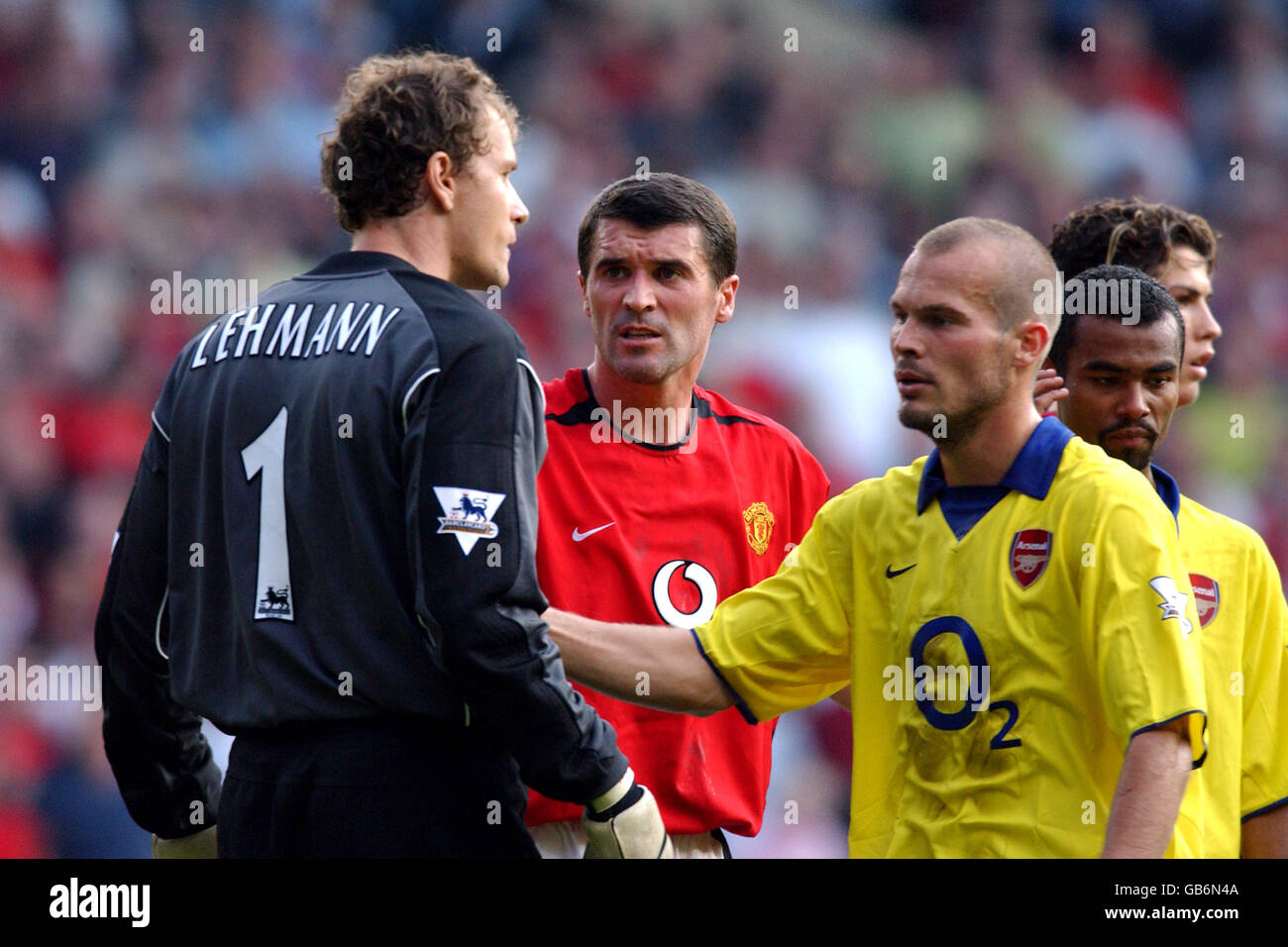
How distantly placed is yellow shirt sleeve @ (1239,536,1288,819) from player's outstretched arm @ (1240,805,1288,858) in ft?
0.07

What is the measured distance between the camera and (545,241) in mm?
7742

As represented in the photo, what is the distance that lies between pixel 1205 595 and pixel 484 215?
1.77 meters

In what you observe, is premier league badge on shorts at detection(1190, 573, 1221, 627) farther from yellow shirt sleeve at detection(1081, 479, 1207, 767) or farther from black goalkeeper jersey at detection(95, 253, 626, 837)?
black goalkeeper jersey at detection(95, 253, 626, 837)

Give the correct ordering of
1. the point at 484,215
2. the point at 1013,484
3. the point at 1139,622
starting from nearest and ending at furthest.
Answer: the point at 1139,622
the point at 1013,484
the point at 484,215

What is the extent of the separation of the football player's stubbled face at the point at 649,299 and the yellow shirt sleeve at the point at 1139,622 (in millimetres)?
1385

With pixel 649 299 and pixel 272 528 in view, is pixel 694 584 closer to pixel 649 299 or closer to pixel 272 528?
pixel 649 299

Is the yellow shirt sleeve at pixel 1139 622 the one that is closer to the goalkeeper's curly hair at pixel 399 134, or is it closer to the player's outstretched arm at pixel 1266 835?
the player's outstretched arm at pixel 1266 835

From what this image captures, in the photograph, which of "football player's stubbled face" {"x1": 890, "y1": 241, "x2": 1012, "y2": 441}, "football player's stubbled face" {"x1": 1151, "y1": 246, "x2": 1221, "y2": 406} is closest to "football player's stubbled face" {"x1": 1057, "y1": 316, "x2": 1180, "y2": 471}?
"football player's stubbled face" {"x1": 890, "y1": 241, "x2": 1012, "y2": 441}

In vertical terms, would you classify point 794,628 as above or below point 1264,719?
above

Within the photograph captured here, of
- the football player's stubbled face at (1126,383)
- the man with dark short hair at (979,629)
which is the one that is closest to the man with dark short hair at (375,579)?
the man with dark short hair at (979,629)

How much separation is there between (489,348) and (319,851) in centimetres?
95

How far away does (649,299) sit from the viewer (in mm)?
3771

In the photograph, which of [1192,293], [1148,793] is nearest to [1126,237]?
[1192,293]
